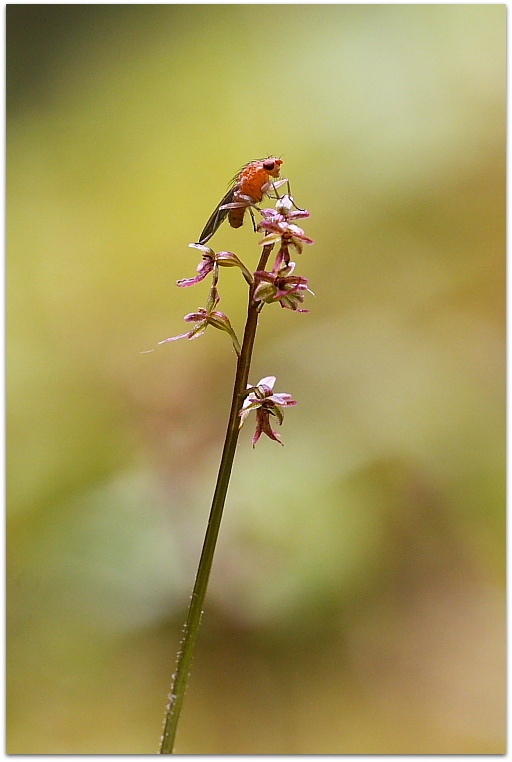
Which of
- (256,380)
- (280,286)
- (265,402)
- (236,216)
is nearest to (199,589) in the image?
A: (265,402)

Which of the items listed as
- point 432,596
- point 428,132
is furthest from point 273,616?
point 428,132

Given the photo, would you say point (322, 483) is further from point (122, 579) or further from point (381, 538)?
point (122, 579)

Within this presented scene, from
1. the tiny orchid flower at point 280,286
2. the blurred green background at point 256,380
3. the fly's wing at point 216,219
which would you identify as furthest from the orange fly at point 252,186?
the blurred green background at point 256,380

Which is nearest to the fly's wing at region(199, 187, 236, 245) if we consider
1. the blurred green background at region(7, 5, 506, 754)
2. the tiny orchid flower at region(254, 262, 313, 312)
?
the tiny orchid flower at region(254, 262, 313, 312)

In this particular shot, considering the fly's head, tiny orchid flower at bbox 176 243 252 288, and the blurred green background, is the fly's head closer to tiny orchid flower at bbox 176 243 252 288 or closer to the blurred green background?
tiny orchid flower at bbox 176 243 252 288

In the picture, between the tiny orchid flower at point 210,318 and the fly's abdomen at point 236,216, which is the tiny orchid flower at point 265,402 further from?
the fly's abdomen at point 236,216

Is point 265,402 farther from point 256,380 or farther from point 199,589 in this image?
point 256,380

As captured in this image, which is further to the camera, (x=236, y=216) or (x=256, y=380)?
(x=256, y=380)
